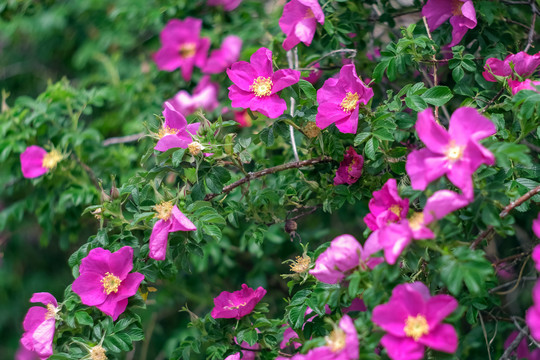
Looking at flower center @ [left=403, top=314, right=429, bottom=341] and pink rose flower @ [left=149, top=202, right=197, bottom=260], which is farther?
pink rose flower @ [left=149, top=202, right=197, bottom=260]

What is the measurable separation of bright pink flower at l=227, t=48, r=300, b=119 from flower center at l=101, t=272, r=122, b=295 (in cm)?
40

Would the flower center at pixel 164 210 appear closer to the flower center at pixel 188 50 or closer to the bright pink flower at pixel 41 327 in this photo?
the bright pink flower at pixel 41 327

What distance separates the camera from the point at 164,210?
1.02 m

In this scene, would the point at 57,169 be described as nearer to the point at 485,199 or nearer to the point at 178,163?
the point at 178,163

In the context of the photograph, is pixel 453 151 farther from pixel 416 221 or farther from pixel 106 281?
pixel 106 281

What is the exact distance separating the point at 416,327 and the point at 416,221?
155 millimetres

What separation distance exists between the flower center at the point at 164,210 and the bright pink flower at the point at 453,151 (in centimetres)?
42

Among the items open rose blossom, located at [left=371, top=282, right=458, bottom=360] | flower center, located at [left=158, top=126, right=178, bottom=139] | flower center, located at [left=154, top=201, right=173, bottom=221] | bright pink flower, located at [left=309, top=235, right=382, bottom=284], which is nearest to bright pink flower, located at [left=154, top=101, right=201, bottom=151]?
flower center, located at [left=158, top=126, right=178, bottom=139]

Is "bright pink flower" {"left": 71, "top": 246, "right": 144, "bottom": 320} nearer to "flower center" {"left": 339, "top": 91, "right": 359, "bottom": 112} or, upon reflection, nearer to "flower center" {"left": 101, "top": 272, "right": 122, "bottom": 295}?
"flower center" {"left": 101, "top": 272, "right": 122, "bottom": 295}

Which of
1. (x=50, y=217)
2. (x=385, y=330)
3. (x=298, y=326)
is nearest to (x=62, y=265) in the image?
(x=50, y=217)

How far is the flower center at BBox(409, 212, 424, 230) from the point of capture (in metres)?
0.84

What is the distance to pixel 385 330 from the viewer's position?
2.67 ft

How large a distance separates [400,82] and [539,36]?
1.17 ft

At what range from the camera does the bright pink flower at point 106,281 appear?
1.07 m
